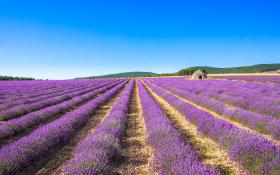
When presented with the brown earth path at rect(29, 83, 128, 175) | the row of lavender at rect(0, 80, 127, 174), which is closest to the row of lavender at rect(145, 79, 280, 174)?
the brown earth path at rect(29, 83, 128, 175)

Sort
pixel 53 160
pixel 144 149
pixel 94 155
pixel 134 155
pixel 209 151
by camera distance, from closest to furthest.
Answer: pixel 94 155 < pixel 53 160 < pixel 134 155 < pixel 209 151 < pixel 144 149

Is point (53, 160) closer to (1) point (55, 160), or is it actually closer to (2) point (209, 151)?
(1) point (55, 160)

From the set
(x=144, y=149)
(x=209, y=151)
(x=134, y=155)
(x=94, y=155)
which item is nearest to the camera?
(x=94, y=155)

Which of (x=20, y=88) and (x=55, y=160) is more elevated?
(x=20, y=88)

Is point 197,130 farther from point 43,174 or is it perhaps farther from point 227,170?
point 43,174

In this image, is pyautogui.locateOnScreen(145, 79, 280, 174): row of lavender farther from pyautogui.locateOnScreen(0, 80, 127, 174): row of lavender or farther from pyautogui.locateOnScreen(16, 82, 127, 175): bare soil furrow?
pyautogui.locateOnScreen(0, 80, 127, 174): row of lavender

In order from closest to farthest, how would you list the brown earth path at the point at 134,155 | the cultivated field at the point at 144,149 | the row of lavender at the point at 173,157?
the row of lavender at the point at 173,157 < the cultivated field at the point at 144,149 < the brown earth path at the point at 134,155

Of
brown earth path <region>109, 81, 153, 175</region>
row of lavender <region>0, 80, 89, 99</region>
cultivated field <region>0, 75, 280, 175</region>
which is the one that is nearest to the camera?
cultivated field <region>0, 75, 280, 175</region>

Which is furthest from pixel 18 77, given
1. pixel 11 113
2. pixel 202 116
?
pixel 202 116

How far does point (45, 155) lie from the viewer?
452 cm

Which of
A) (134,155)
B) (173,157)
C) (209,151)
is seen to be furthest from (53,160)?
(209,151)

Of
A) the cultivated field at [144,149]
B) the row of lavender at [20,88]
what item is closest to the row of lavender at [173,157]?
the cultivated field at [144,149]

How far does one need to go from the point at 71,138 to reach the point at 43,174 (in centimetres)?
212

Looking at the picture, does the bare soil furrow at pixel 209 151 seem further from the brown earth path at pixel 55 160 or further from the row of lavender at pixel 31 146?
the row of lavender at pixel 31 146
